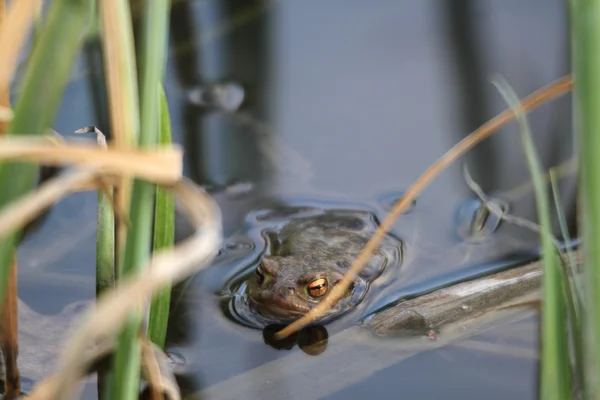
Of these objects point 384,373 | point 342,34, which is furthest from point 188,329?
point 342,34

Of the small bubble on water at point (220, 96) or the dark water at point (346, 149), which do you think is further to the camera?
the small bubble on water at point (220, 96)

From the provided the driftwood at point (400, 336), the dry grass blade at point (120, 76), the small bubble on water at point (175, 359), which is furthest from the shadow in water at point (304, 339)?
the dry grass blade at point (120, 76)

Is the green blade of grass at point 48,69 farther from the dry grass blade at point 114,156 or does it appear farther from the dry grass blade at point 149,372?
the dry grass blade at point 149,372

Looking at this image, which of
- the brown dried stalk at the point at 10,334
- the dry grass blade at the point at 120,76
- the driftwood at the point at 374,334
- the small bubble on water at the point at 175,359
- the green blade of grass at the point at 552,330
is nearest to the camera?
the dry grass blade at the point at 120,76

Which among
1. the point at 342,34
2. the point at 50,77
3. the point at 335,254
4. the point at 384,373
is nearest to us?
the point at 50,77

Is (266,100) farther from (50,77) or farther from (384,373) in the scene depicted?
(50,77)

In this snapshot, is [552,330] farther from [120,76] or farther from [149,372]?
[120,76]

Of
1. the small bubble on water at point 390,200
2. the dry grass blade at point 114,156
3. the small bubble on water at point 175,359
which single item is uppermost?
the dry grass blade at point 114,156
